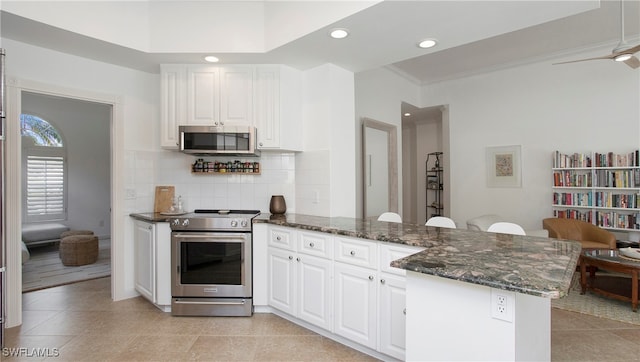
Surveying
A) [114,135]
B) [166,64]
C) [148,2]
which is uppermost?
[148,2]

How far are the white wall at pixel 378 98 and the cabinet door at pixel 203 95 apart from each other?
190 centimetres

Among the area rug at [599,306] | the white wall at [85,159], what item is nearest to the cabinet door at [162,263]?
the area rug at [599,306]

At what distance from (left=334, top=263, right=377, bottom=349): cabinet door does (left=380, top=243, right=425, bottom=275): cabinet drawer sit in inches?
4.6

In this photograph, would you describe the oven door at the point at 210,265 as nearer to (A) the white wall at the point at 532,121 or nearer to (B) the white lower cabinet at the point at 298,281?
(B) the white lower cabinet at the point at 298,281

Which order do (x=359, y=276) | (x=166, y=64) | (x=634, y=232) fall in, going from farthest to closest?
(x=634, y=232)
(x=166, y=64)
(x=359, y=276)

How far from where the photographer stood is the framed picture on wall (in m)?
5.10

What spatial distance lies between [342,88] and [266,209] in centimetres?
153

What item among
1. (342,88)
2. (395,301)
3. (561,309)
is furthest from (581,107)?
(395,301)

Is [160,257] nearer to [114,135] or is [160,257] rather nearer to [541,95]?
[114,135]

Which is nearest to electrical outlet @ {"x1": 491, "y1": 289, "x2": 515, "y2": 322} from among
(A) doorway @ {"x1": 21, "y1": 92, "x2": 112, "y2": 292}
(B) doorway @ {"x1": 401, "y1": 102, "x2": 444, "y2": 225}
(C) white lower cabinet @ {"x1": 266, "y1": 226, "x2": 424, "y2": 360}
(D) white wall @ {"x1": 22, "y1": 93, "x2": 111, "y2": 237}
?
(C) white lower cabinet @ {"x1": 266, "y1": 226, "x2": 424, "y2": 360}

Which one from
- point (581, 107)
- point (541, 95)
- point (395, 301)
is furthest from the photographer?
point (541, 95)

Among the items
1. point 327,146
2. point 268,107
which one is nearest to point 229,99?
point 268,107

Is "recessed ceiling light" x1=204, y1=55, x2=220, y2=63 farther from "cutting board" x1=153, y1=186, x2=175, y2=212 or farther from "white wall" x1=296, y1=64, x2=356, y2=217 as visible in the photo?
"cutting board" x1=153, y1=186, x2=175, y2=212

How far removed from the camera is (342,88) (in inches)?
133
